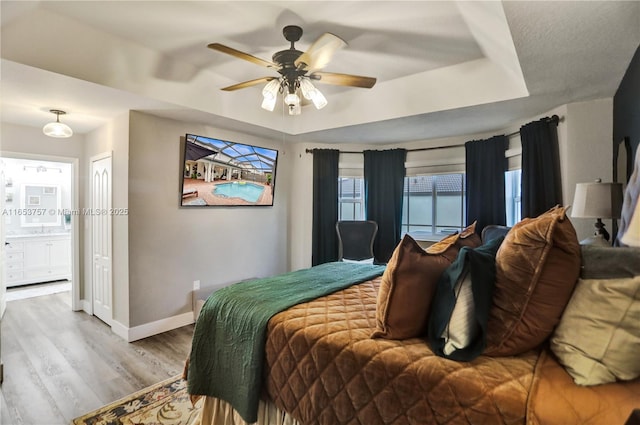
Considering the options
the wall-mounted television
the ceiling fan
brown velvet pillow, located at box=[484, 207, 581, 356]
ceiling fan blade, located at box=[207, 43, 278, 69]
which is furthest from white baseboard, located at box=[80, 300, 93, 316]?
brown velvet pillow, located at box=[484, 207, 581, 356]

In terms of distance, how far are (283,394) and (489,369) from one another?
0.88 metres

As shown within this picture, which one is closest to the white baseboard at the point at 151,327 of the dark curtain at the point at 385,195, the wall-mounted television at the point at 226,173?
the wall-mounted television at the point at 226,173

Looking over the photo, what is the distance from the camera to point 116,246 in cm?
326

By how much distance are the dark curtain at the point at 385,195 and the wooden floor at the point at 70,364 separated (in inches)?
106

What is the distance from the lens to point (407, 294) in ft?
4.31

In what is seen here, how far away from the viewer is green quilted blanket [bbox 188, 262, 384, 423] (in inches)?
59.4

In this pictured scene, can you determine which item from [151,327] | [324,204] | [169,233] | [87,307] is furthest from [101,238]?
[324,204]

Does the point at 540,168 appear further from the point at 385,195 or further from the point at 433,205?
the point at 385,195

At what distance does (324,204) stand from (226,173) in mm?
1454

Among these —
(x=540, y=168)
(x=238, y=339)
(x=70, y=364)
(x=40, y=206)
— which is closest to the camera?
(x=238, y=339)

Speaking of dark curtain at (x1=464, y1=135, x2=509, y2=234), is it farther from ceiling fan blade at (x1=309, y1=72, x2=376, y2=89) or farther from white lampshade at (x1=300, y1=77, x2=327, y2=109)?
white lampshade at (x1=300, y1=77, x2=327, y2=109)

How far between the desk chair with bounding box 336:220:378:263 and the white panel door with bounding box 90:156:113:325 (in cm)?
274

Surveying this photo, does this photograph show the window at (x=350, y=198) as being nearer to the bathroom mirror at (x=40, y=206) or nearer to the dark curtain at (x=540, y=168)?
the dark curtain at (x=540, y=168)

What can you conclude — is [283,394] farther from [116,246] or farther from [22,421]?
[116,246]
